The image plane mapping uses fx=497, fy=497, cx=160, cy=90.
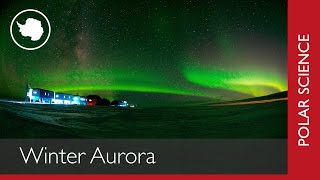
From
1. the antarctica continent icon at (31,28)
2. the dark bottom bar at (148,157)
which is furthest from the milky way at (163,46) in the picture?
the dark bottom bar at (148,157)

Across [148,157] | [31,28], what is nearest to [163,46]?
[148,157]

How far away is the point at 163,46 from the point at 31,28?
1.41 m

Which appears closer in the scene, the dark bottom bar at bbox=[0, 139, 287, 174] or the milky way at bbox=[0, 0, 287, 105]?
the dark bottom bar at bbox=[0, 139, 287, 174]

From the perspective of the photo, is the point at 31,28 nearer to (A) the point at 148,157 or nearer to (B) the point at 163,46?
(B) the point at 163,46

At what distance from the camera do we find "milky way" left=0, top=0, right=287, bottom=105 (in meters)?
5.25

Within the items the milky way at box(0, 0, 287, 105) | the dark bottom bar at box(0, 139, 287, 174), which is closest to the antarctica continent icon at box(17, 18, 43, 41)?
the milky way at box(0, 0, 287, 105)

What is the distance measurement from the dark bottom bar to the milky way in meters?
0.53

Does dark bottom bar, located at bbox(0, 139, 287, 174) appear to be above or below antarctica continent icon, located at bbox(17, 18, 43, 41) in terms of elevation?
below

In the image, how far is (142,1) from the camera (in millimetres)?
5293

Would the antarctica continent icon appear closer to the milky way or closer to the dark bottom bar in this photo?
the milky way

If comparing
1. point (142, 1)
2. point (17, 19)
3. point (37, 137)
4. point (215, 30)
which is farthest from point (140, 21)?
point (37, 137)

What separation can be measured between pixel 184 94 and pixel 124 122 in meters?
0.70

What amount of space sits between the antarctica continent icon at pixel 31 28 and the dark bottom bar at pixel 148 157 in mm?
1155

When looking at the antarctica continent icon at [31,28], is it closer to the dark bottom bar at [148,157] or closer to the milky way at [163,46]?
the milky way at [163,46]
